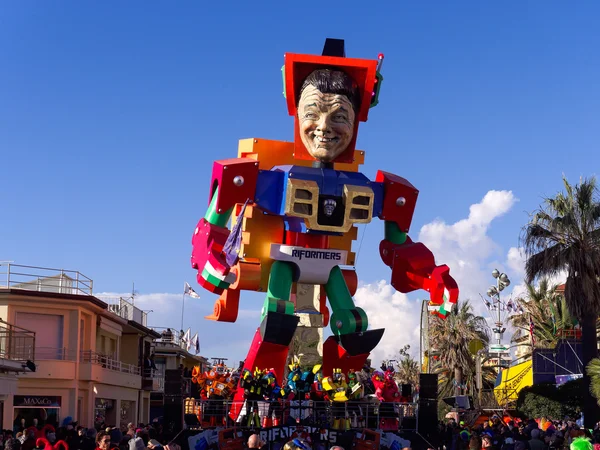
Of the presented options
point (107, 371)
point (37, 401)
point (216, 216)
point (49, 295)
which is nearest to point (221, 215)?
point (216, 216)

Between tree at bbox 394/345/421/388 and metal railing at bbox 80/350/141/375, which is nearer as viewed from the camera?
metal railing at bbox 80/350/141/375

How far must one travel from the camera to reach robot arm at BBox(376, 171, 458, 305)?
853 inches

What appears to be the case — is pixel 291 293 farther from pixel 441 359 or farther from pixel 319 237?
pixel 441 359

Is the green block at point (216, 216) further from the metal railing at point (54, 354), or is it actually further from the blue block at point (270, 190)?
the metal railing at point (54, 354)

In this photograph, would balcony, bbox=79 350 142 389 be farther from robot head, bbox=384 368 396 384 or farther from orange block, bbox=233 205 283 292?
robot head, bbox=384 368 396 384

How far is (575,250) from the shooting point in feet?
88.9

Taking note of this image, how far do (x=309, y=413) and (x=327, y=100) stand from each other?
22.9ft

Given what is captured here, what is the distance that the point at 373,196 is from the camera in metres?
20.6

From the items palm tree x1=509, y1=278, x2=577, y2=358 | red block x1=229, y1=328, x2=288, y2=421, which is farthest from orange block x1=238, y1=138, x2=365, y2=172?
palm tree x1=509, y1=278, x2=577, y2=358

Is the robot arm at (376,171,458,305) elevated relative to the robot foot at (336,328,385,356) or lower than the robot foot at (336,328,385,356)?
elevated

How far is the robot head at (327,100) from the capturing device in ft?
67.5

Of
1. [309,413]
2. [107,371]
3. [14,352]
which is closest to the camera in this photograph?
[309,413]

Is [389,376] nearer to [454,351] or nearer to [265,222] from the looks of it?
[265,222]

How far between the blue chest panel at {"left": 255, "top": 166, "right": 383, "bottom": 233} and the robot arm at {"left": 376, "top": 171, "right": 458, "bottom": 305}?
42.9 inches
